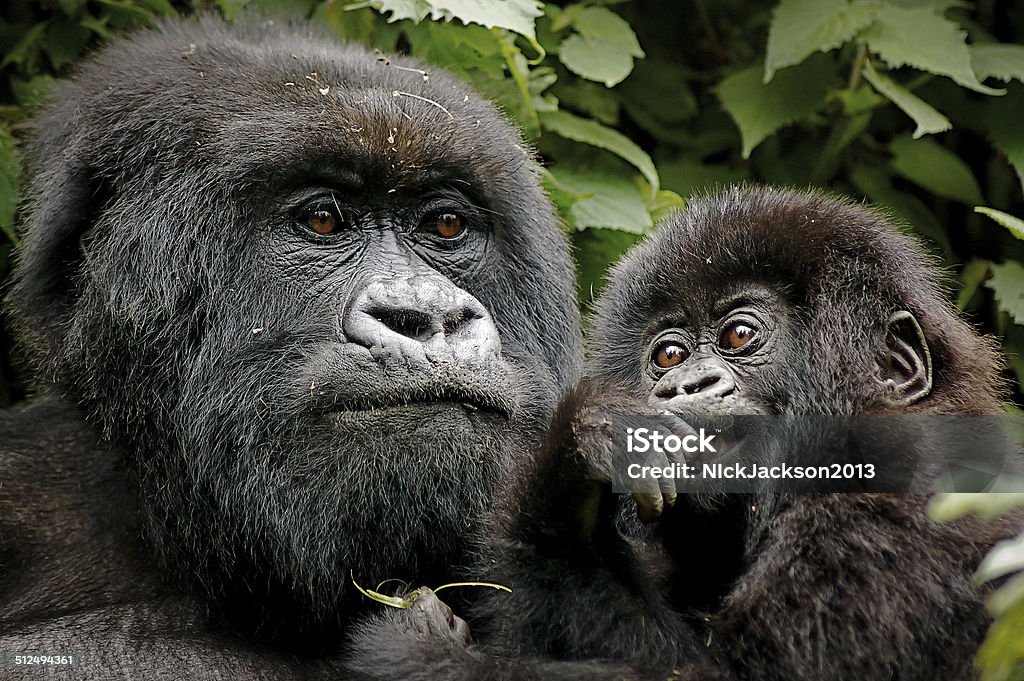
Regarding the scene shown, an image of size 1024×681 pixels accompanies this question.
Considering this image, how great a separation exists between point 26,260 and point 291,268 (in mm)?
770

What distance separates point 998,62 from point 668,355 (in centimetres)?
215

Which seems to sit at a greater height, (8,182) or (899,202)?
(8,182)

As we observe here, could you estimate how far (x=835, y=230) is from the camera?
288 centimetres

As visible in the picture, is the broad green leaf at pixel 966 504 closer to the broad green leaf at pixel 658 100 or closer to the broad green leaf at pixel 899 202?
the broad green leaf at pixel 899 202

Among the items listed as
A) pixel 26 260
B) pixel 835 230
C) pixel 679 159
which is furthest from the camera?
pixel 679 159

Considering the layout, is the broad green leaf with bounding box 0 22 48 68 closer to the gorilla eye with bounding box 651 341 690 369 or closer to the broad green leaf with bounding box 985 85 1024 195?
the gorilla eye with bounding box 651 341 690 369

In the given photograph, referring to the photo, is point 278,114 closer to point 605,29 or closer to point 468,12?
point 468,12

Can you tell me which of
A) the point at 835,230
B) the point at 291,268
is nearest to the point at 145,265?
the point at 291,268

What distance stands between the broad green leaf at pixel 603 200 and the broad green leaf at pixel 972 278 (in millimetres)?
1184

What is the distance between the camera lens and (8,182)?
12.0 ft

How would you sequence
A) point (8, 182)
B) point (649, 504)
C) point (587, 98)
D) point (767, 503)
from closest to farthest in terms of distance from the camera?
point (649, 504)
point (767, 503)
point (8, 182)
point (587, 98)

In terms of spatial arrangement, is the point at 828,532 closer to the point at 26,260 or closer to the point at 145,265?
the point at 145,265

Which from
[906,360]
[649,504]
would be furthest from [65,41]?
[906,360]

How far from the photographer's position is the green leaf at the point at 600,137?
13.8ft
